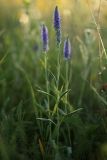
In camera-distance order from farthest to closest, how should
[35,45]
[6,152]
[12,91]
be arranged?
Result: [35,45]
[12,91]
[6,152]

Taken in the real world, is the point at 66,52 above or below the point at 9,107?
above

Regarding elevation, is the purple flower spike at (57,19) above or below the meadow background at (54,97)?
above

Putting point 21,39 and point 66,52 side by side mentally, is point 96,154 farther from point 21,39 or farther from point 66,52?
point 21,39

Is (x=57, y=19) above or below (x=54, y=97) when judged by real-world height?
above

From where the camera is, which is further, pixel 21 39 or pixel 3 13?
pixel 3 13

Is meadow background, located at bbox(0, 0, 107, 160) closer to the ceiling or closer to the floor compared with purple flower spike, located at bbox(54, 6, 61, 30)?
closer to the floor

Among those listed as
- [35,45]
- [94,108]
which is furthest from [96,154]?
[35,45]

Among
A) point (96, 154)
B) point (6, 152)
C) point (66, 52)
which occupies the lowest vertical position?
point (96, 154)

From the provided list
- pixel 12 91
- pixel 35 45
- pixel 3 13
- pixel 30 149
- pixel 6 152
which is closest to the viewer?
pixel 6 152
